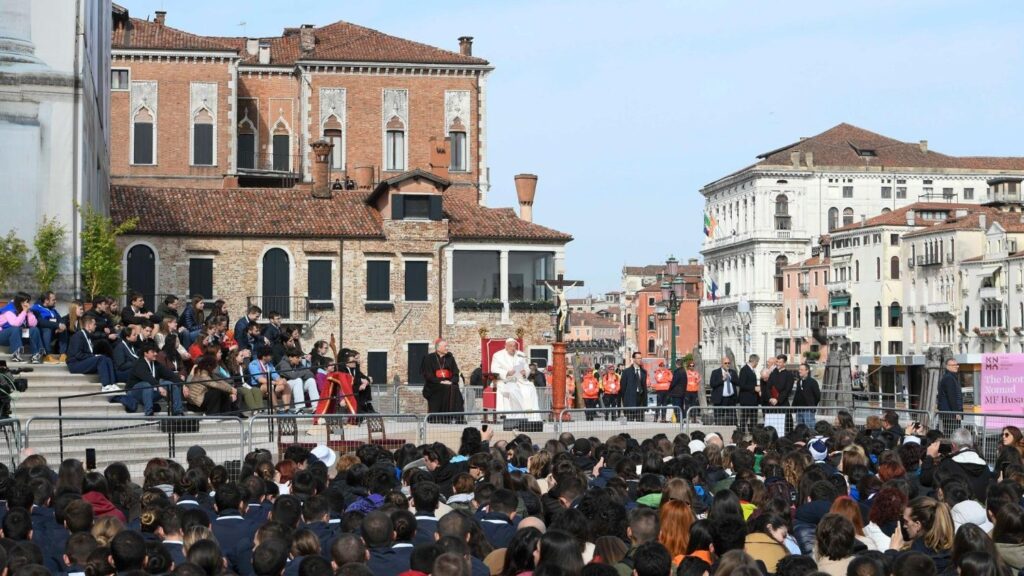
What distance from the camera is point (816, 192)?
5605 inches

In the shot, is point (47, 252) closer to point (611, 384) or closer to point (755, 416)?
point (611, 384)

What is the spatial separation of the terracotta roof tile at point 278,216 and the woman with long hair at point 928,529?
43.1m

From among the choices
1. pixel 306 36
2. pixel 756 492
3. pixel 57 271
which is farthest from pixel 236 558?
pixel 306 36

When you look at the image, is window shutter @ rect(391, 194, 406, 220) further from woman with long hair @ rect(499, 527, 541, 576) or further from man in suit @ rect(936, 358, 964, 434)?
woman with long hair @ rect(499, 527, 541, 576)

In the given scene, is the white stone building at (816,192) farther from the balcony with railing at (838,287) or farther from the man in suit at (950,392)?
the man in suit at (950,392)

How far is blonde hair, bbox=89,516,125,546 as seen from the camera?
10148 millimetres

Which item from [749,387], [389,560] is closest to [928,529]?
[389,560]

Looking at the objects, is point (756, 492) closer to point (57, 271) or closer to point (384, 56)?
point (57, 271)

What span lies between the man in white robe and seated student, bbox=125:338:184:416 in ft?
21.9

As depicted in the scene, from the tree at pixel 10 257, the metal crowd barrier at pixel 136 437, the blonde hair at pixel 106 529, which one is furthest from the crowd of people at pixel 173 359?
the blonde hair at pixel 106 529

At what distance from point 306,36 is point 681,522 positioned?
63924mm

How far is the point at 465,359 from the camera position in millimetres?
A: 54062

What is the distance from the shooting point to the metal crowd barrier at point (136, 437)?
750 inches

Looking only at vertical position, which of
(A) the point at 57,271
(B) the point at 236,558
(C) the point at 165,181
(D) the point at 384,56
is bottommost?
(B) the point at 236,558
